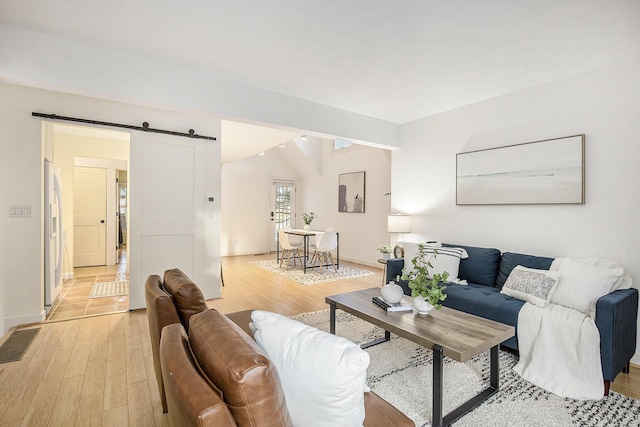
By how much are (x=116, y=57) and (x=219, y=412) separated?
301 centimetres

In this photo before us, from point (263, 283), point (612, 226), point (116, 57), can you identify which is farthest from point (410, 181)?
point (116, 57)

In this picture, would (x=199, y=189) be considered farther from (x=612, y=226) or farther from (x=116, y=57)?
(x=612, y=226)

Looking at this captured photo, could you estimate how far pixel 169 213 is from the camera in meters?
3.84

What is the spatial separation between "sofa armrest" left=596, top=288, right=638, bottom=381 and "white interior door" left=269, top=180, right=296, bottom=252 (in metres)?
7.23

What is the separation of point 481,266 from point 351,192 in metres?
3.98

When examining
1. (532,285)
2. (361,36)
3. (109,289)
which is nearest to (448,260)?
(532,285)

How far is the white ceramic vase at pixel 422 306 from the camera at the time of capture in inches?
87.0

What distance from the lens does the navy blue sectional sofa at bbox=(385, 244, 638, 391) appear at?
2074 millimetres

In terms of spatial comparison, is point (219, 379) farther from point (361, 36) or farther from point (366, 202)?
point (366, 202)

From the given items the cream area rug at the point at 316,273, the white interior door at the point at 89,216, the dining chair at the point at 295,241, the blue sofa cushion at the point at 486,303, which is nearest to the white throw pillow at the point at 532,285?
the blue sofa cushion at the point at 486,303

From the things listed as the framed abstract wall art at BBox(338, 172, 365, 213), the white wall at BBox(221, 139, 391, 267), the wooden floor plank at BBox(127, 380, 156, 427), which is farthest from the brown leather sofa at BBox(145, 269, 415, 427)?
the framed abstract wall art at BBox(338, 172, 365, 213)

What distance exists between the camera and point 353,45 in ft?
7.99

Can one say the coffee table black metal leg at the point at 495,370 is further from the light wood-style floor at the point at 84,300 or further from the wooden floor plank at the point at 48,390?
the light wood-style floor at the point at 84,300

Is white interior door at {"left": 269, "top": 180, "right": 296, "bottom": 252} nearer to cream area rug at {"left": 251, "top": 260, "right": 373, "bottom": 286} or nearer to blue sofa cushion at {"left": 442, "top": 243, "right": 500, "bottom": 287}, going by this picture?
cream area rug at {"left": 251, "top": 260, "right": 373, "bottom": 286}
